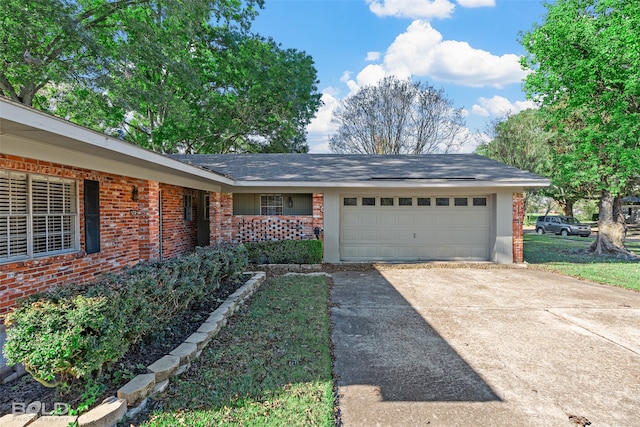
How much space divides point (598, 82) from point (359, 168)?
824cm

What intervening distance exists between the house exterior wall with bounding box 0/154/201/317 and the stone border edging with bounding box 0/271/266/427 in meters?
2.15

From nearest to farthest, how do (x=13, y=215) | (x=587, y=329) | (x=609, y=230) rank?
(x=13, y=215)
(x=587, y=329)
(x=609, y=230)

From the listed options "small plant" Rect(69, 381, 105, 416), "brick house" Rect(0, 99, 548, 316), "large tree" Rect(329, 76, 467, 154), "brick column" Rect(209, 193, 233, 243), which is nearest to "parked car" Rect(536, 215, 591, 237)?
"large tree" Rect(329, 76, 467, 154)

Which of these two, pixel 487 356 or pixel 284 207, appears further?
Result: pixel 284 207

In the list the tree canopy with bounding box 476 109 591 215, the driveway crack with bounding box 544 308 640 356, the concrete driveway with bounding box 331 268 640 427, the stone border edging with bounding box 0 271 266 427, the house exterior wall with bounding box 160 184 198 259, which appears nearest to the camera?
the stone border edging with bounding box 0 271 266 427

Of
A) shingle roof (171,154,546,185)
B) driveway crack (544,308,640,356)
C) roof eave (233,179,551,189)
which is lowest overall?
driveway crack (544,308,640,356)

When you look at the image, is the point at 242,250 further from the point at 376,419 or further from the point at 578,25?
the point at 578,25

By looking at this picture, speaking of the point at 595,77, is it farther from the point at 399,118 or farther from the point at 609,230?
the point at 399,118

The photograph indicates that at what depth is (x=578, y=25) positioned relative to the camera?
9820mm

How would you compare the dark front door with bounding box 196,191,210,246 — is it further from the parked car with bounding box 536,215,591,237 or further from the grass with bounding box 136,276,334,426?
the parked car with bounding box 536,215,591,237

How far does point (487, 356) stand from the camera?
3668 mm

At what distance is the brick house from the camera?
5145 millimetres

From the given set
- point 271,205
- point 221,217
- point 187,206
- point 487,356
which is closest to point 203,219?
point 187,206

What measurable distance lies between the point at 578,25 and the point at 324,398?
42.7 feet
